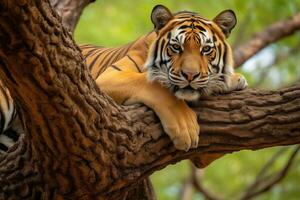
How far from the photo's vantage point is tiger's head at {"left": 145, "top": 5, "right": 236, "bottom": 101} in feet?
13.3

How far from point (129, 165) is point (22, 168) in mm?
633

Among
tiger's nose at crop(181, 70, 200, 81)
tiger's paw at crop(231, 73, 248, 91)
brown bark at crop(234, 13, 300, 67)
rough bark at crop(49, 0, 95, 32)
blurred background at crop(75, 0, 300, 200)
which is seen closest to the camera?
tiger's nose at crop(181, 70, 200, 81)

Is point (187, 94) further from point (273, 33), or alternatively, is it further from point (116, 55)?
point (273, 33)

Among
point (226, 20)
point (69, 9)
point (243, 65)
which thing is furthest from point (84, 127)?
point (243, 65)

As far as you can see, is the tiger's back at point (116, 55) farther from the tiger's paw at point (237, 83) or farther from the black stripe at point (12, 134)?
the black stripe at point (12, 134)

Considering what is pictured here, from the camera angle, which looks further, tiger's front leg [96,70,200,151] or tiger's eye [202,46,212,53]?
tiger's eye [202,46,212,53]

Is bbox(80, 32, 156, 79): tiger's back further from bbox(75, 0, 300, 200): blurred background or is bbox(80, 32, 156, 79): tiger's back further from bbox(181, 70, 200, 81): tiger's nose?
bbox(75, 0, 300, 200): blurred background

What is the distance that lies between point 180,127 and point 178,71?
1.02ft

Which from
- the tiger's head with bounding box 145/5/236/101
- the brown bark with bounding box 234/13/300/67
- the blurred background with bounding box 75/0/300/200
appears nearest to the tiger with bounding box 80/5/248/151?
the tiger's head with bounding box 145/5/236/101

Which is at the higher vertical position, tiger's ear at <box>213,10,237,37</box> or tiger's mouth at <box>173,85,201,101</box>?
tiger's ear at <box>213,10,237,37</box>

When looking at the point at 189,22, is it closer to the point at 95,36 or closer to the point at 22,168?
the point at 22,168

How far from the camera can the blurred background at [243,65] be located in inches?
320

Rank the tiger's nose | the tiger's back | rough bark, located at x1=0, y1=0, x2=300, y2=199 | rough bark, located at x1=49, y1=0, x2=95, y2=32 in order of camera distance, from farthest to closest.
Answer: rough bark, located at x1=49, y1=0, x2=95, y2=32
the tiger's back
the tiger's nose
rough bark, located at x1=0, y1=0, x2=300, y2=199

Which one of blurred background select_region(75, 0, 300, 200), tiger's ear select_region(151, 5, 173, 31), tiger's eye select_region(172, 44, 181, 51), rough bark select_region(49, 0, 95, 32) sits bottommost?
blurred background select_region(75, 0, 300, 200)
